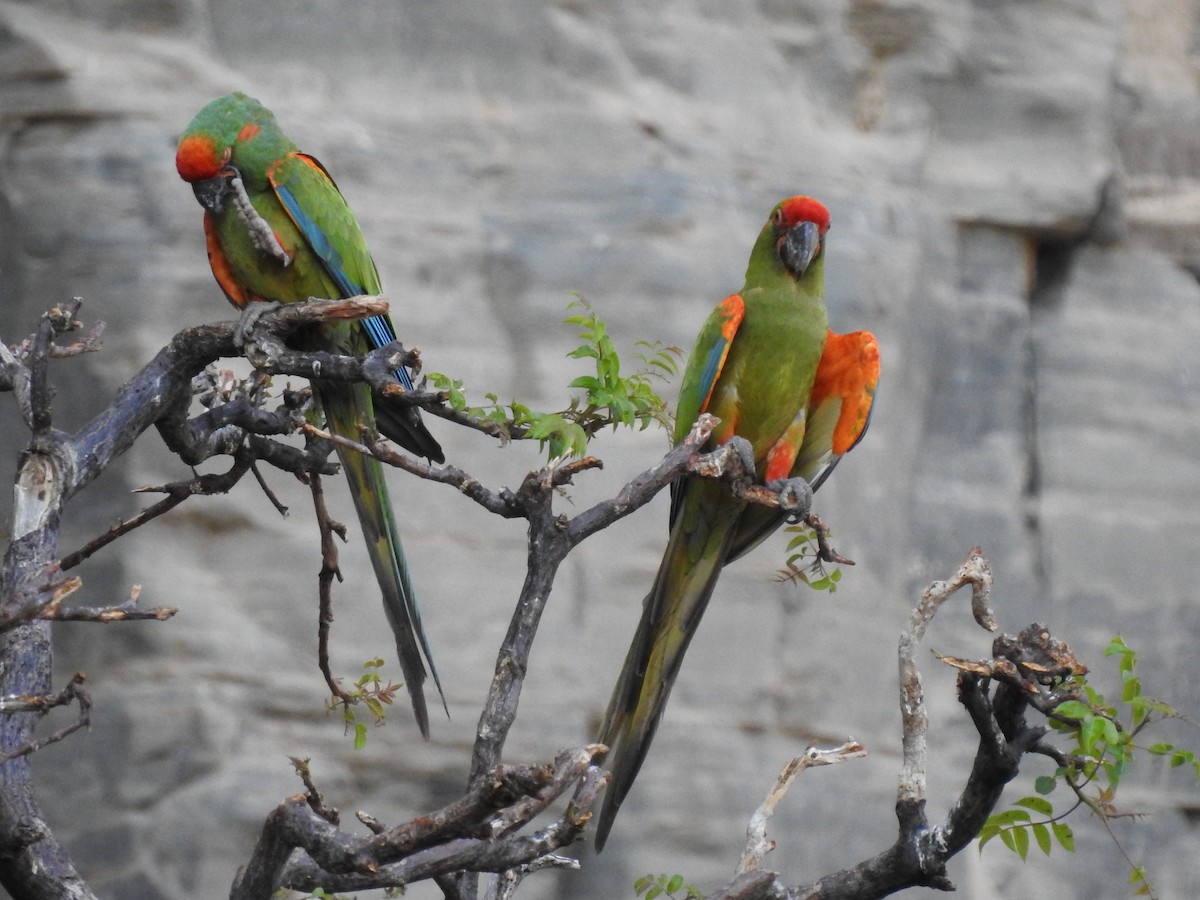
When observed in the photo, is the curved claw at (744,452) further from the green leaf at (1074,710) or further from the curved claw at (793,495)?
the green leaf at (1074,710)

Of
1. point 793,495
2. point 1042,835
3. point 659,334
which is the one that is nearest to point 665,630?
point 793,495

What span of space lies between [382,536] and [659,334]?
2.19 meters

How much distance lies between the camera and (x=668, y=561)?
2.50m

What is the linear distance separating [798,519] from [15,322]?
9.24 ft

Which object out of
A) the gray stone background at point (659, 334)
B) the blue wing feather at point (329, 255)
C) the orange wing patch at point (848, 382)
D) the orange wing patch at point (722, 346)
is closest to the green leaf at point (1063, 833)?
the orange wing patch at point (848, 382)

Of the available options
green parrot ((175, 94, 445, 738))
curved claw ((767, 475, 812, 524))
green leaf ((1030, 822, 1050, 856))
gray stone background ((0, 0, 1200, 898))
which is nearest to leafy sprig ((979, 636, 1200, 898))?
green leaf ((1030, 822, 1050, 856))

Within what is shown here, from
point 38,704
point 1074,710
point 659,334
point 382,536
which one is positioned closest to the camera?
point 38,704

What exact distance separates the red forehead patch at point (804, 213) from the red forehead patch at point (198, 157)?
1.05m

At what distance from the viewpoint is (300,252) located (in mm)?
2482

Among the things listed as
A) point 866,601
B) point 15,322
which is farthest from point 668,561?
point 15,322

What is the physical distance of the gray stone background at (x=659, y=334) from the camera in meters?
4.05

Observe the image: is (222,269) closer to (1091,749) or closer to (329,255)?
(329,255)

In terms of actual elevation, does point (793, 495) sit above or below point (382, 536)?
above

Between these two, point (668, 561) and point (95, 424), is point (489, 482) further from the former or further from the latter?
point (95, 424)
